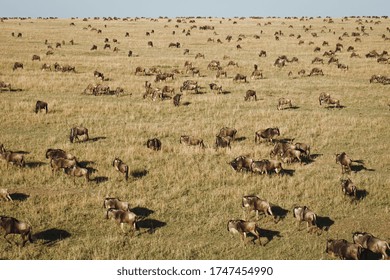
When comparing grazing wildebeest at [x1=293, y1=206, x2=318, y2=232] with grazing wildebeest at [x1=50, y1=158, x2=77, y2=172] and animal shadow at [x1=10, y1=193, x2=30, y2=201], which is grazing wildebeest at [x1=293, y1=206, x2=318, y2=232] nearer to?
grazing wildebeest at [x1=50, y1=158, x2=77, y2=172]

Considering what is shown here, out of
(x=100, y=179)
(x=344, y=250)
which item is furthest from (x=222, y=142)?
(x=344, y=250)

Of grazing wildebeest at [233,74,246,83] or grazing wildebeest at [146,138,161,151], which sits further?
grazing wildebeest at [233,74,246,83]

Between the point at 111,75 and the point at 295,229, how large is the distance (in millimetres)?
27599

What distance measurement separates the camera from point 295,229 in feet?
37.6

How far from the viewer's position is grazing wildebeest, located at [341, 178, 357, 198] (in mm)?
13109

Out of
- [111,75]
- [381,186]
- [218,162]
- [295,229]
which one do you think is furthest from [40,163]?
[111,75]

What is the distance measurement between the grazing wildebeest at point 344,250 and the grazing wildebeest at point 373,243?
385mm

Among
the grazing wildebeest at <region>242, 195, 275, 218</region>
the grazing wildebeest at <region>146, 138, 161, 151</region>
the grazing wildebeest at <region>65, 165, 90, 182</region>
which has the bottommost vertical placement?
the grazing wildebeest at <region>242, 195, 275, 218</region>

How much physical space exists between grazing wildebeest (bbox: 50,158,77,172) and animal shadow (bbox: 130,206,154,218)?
3.64 m

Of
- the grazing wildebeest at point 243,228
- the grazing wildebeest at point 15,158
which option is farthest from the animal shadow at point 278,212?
the grazing wildebeest at point 15,158

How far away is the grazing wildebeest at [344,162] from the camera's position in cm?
1561

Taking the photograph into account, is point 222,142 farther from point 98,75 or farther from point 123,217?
point 98,75

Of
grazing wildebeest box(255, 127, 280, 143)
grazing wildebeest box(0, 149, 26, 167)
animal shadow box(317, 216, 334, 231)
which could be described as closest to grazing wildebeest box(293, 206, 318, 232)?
animal shadow box(317, 216, 334, 231)

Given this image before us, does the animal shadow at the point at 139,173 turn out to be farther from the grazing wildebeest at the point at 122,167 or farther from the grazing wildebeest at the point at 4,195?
the grazing wildebeest at the point at 4,195
